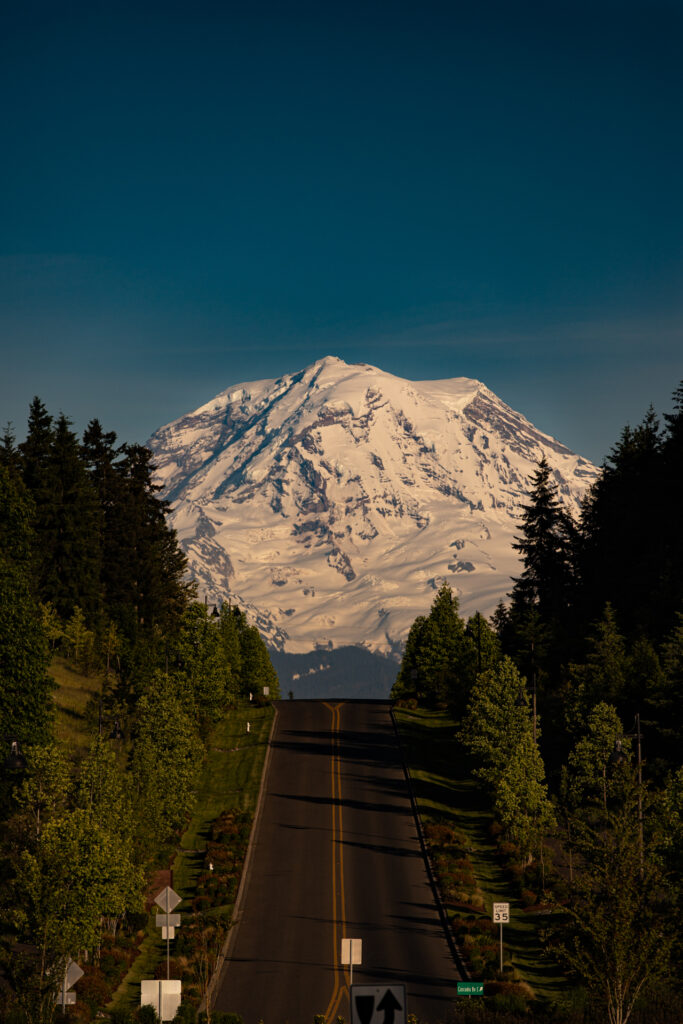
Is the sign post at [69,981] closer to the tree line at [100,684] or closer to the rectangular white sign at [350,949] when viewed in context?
the tree line at [100,684]

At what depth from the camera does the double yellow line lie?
157ft

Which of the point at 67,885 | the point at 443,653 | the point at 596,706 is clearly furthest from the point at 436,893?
the point at 443,653

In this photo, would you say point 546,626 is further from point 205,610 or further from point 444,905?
point 444,905

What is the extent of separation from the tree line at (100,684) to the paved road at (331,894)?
240 inches

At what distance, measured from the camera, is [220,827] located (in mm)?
75938

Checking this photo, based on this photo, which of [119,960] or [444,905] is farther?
[444,905]

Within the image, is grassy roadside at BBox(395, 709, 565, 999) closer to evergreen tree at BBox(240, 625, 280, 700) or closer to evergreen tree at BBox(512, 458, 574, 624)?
evergreen tree at BBox(512, 458, 574, 624)

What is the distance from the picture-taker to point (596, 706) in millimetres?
71688

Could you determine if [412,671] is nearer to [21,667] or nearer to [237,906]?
[237,906]

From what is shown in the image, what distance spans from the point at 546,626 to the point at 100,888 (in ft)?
226

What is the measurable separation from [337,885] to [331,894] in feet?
5.43

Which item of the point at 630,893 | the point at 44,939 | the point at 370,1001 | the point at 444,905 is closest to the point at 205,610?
the point at 444,905

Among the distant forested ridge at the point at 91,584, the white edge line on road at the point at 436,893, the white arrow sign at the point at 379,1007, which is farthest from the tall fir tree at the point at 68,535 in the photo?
the white arrow sign at the point at 379,1007

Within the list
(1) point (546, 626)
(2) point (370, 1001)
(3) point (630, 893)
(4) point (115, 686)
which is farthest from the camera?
(1) point (546, 626)
